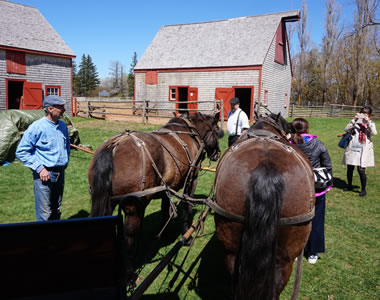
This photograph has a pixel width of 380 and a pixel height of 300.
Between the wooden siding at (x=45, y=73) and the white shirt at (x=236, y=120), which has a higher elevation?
the wooden siding at (x=45, y=73)

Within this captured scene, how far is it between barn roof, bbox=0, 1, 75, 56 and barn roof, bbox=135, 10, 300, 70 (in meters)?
6.70

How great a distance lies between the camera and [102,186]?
3275 millimetres

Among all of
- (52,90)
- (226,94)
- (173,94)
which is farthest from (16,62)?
(226,94)

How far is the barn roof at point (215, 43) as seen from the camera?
20719 mm

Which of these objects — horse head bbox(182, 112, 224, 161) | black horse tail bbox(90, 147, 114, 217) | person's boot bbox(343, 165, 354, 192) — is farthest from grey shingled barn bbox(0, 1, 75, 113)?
person's boot bbox(343, 165, 354, 192)

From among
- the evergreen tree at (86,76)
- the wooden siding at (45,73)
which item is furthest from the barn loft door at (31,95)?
the evergreen tree at (86,76)

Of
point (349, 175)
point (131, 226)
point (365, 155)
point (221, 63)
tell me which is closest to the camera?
Result: point (131, 226)

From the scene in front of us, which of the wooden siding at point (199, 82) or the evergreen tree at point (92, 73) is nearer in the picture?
the wooden siding at point (199, 82)

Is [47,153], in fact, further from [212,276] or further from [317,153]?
[317,153]

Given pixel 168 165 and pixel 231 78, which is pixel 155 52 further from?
pixel 168 165

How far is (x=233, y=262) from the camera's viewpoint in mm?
2600

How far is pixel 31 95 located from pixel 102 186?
713 inches

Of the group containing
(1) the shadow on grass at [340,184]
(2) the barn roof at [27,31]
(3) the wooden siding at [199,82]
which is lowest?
(1) the shadow on grass at [340,184]

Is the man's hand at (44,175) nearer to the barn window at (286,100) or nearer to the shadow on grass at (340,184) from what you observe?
the shadow on grass at (340,184)
